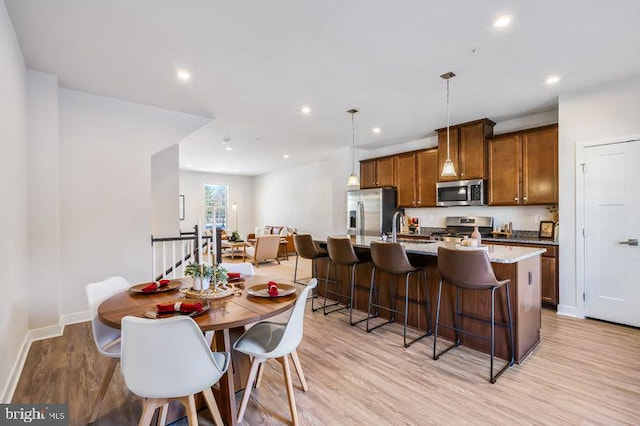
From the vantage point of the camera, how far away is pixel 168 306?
1.61m

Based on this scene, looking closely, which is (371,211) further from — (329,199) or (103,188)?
(103,188)

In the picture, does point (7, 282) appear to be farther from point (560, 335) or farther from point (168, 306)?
point (560, 335)

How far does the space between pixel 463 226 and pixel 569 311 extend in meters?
1.92

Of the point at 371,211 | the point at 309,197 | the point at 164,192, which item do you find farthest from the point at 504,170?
the point at 309,197

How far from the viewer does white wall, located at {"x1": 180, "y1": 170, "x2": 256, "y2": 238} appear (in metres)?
10.0

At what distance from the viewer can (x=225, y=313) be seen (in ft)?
5.33

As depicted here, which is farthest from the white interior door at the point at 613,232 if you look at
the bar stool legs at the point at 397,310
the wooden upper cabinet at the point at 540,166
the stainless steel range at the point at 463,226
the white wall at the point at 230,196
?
the white wall at the point at 230,196

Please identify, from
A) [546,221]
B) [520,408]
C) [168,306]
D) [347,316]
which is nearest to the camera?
[168,306]

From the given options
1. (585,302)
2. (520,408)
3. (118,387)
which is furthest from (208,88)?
(585,302)

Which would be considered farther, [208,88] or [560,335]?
[208,88]

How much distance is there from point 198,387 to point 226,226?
10.00 m

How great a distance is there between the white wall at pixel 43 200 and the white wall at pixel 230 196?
6.37 metres

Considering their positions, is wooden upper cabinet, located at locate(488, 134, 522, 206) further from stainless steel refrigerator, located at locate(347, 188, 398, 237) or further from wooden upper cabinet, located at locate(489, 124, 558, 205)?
stainless steel refrigerator, located at locate(347, 188, 398, 237)

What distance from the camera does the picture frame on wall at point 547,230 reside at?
4.11 metres
